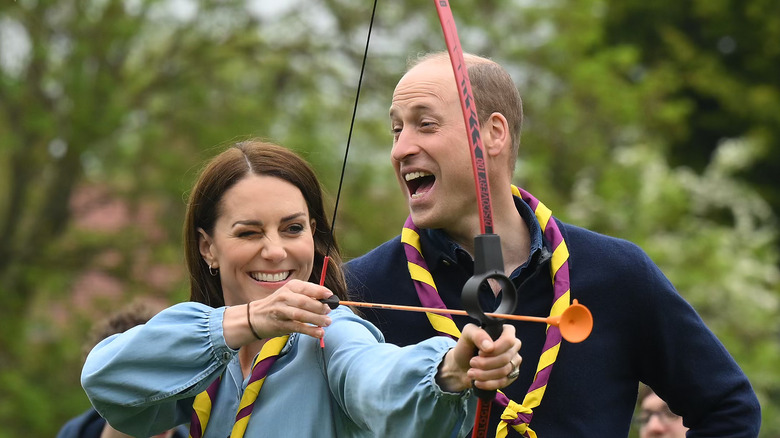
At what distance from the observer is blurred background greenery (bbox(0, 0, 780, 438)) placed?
47.5ft

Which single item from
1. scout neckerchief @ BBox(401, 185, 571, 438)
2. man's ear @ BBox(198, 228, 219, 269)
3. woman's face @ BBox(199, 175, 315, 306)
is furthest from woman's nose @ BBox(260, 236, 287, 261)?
scout neckerchief @ BBox(401, 185, 571, 438)

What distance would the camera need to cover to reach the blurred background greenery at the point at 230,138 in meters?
14.5

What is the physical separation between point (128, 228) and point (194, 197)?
11910mm

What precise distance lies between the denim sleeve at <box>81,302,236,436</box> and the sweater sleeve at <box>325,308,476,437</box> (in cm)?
35

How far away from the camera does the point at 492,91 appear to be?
13.9 feet

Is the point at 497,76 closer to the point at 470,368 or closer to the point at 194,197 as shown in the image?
the point at 194,197

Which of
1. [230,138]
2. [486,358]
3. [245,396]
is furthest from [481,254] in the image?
[230,138]

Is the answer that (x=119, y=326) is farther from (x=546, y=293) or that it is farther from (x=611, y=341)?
(x=611, y=341)

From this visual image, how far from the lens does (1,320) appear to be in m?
14.8

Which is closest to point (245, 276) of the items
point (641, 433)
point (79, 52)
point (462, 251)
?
point (462, 251)

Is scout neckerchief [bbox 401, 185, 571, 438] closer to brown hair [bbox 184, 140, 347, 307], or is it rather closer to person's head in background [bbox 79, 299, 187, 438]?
brown hair [bbox 184, 140, 347, 307]

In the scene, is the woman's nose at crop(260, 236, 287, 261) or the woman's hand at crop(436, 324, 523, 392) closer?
the woman's hand at crop(436, 324, 523, 392)

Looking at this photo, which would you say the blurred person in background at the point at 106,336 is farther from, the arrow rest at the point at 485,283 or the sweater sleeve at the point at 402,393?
the arrow rest at the point at 485,283

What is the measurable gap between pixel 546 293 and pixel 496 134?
23.4 inches
